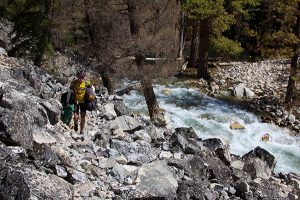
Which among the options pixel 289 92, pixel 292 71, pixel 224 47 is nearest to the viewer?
pixel 292 71

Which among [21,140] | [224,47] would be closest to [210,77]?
[224,47]

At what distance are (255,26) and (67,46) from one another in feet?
54.7

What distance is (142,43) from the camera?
16688mm

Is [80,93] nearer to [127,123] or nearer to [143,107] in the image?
[127,123]

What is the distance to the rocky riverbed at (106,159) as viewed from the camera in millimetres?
7215

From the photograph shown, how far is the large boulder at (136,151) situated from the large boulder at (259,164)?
3.25 meters

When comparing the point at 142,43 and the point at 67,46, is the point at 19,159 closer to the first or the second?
the point at 142,43

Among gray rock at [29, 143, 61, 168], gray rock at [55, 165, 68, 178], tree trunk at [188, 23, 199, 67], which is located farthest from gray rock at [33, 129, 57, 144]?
tree trunk at [188, 23, 199, 67]

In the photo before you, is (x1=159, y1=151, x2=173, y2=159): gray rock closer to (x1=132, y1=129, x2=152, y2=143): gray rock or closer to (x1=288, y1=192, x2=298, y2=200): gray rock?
(x1=132, y1=129, x2=152, y2=143): gray rock

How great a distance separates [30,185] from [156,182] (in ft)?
8.54

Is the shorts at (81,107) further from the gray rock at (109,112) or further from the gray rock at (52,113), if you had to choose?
the gray rock at (109,112)

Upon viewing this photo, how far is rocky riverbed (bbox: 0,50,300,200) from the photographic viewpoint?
23.7 ft

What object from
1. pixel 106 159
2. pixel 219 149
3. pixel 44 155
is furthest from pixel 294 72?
pixel 44 155

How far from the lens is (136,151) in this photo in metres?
10.1
